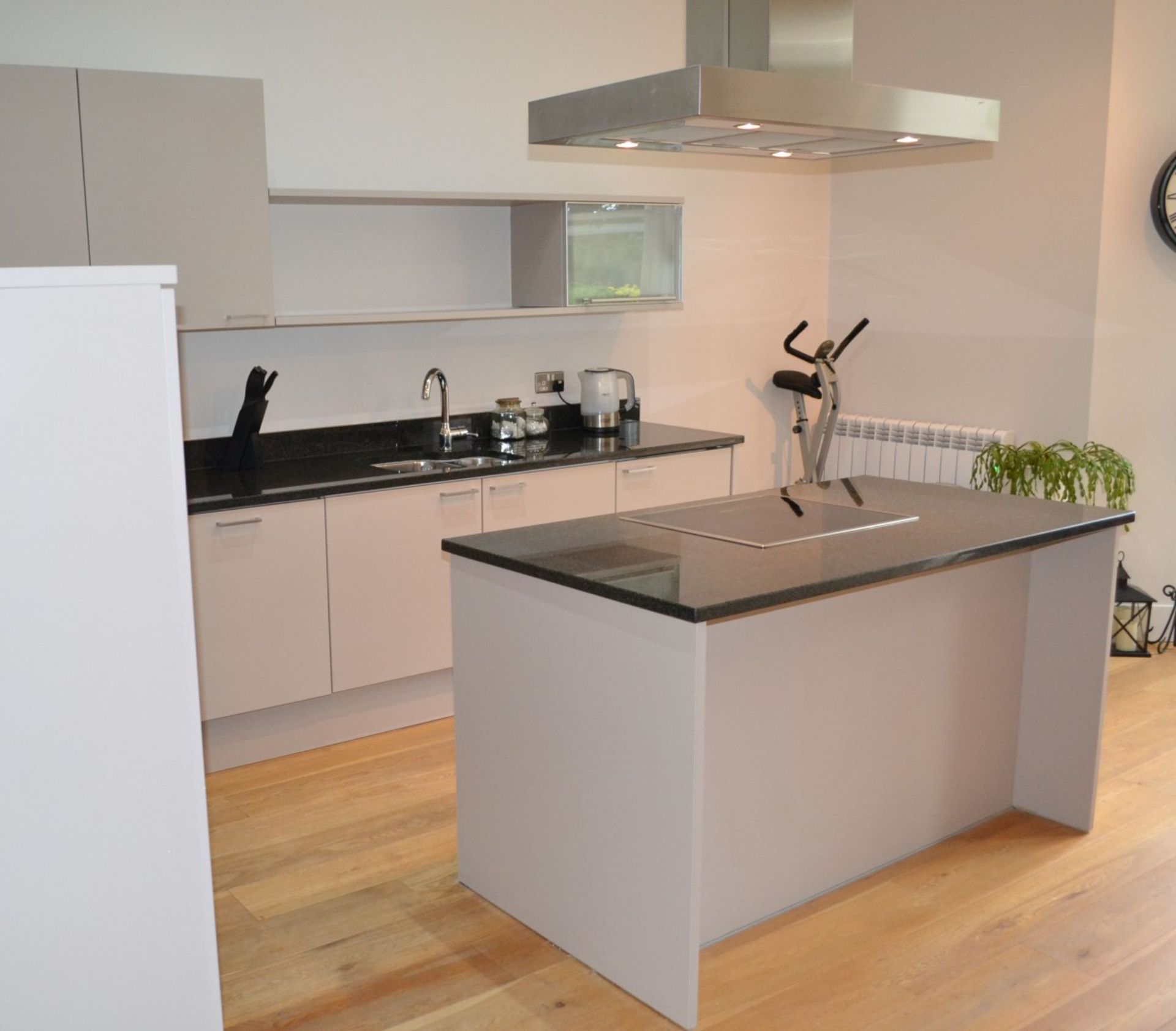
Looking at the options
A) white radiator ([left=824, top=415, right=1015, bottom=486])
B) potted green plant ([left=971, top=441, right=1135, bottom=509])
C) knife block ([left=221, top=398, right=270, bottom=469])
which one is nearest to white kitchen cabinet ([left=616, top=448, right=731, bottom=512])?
white radiator ([left=824, top=415, right=1015, bottom=486])

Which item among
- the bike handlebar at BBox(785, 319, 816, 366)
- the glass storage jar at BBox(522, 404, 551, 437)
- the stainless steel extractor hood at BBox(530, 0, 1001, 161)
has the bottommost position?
the glass storage jar at BBox(522, 404, 551, 437)

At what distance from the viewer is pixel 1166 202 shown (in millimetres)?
4809

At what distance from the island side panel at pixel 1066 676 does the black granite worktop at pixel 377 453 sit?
5.58 feet

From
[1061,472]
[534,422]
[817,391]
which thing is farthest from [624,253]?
[1061,472]

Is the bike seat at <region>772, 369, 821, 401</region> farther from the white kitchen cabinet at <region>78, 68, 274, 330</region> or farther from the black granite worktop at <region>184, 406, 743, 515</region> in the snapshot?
the white kitchen cabinet at <region>78, 68, 274, 330</region>

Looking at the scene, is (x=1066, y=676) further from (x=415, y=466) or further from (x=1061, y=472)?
(x=415, y=466)

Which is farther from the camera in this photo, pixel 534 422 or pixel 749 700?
pixel 534 422

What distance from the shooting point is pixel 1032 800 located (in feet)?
11.6

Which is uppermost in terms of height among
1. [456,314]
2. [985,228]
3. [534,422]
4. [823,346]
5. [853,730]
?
[985,228]

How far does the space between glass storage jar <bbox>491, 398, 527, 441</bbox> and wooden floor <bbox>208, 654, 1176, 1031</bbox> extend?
1.57 m

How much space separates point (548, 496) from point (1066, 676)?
1.88 metres

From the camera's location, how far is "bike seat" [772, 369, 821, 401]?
18.4 ft

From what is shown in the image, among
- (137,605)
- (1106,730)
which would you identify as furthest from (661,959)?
(1106,730)

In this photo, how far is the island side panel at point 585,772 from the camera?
2449 millimetres
